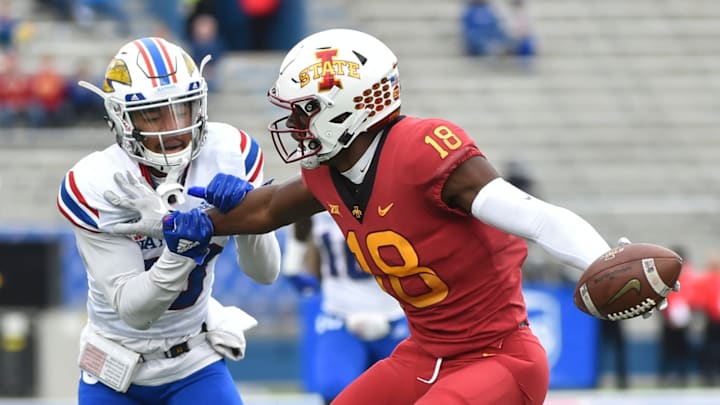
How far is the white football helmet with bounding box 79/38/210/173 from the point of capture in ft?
15.2

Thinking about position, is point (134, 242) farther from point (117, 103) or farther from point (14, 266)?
point (14, 266)

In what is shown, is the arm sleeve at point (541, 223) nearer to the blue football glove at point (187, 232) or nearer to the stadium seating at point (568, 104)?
the blue football glove at point (187, 232)

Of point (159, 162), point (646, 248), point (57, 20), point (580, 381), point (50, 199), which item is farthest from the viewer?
point (57, 20)

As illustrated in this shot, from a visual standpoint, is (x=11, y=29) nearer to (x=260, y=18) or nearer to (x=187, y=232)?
(x=260, y=18)

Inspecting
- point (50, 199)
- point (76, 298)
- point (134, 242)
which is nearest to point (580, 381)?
point (76, 298)

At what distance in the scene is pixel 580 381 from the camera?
11.1 m

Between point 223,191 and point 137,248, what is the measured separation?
1.28ft

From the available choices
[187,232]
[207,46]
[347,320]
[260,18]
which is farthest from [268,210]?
[260,18]

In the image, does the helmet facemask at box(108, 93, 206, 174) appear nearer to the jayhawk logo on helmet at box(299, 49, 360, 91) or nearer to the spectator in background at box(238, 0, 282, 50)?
the jayhawk logo on helmet at box(299, 49, 360, 91)

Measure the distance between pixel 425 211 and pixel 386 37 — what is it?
11781 millimetres

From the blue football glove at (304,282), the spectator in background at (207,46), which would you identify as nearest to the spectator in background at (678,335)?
the blue football glove at (304,282)

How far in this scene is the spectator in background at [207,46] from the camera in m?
14.4

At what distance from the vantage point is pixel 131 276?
4641mm

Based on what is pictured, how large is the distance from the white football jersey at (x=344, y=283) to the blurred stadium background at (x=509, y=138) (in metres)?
4.28
